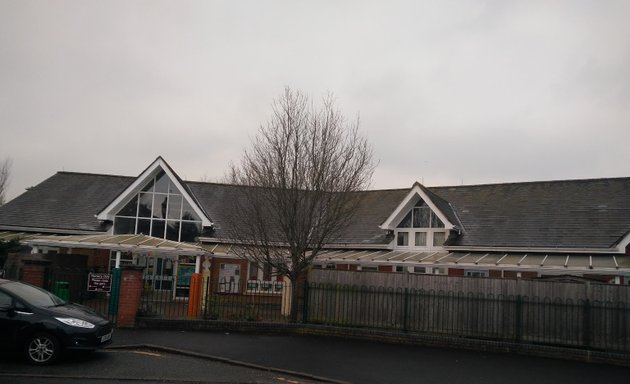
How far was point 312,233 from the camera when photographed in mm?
16766

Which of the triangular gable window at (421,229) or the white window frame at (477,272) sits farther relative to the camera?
the triangular gable window at (421,229)

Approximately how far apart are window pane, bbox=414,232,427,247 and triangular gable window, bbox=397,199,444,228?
0.38 metres

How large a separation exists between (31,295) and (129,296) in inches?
156

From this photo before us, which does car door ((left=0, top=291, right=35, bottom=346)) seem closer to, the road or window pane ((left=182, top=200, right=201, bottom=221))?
the road

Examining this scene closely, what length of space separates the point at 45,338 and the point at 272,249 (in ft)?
27.9

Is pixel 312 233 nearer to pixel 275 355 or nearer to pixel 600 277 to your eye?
pixel 275 355

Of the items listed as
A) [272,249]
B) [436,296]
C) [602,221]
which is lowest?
[436,296]

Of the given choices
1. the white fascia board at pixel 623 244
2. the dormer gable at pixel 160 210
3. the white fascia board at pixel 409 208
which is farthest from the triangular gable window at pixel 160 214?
the white fascia board at pixel 623 244

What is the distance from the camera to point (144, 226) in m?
26.3

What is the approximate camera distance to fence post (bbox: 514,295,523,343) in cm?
1428

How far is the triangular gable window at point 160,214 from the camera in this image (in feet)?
86.0

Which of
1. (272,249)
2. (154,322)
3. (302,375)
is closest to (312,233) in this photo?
(272,249)

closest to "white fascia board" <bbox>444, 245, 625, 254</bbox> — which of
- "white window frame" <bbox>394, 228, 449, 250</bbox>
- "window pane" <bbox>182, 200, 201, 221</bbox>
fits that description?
"white window frame" <bbox>394, 228, 449, 250</bbox>

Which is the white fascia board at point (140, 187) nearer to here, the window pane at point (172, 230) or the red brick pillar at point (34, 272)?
the window pane at point (172, 230)
